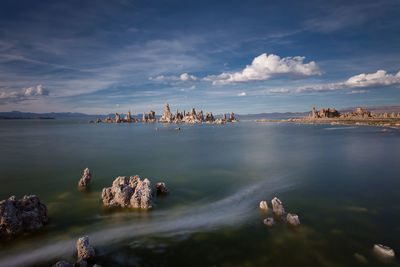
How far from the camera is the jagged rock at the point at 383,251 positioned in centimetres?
773

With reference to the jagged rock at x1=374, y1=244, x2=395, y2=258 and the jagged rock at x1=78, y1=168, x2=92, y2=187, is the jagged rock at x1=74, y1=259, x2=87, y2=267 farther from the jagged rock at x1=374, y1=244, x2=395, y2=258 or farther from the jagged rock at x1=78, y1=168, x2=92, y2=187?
the jagged rock at x1=374, y1=244, x2=395, y2=258

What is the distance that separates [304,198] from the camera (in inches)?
532

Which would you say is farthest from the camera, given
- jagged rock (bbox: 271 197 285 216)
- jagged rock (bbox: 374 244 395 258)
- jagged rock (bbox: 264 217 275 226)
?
jagged rock (bbox: 271 197 285 216)

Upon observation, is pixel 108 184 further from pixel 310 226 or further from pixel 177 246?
pixel 310 226

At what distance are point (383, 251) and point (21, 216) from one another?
15435 millimetres

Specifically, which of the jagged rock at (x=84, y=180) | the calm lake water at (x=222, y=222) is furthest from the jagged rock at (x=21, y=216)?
the jagged rock at (x=84, y=180)

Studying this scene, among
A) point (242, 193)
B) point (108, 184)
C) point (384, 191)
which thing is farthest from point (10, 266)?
point (384, 191)

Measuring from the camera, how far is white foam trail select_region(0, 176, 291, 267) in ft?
26.4

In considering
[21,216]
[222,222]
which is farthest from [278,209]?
[21,216]

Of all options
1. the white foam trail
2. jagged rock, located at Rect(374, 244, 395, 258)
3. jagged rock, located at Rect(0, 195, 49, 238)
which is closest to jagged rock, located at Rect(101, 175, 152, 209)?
the white foam trail

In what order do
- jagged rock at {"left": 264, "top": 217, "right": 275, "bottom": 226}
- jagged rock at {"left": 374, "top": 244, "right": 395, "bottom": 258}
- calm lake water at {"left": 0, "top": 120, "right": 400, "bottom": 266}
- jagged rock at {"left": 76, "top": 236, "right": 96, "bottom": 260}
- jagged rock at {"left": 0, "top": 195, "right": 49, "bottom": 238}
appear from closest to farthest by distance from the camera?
jagged rock at {"left": 76, "top": 236, "right": 96, "bottom": 260} → jagged rock at {"left": 374, "top": 244, "right": 395, "bottom": 258} → calm lake water at {"left": 0, "top": 120, "right": 400, "bottom": 266} → jagged rock at {"left": 0, "top": 195, "right": 49, "bottom": 238} → jagged rock at {"left": 264, "top": 217, "right": 275, "bottom": 226}

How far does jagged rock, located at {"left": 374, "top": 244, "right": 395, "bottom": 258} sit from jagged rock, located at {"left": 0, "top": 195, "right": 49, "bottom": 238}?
48.6 feet

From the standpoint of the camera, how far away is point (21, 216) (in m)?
9.49

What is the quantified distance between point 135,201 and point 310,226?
9.33 meters
